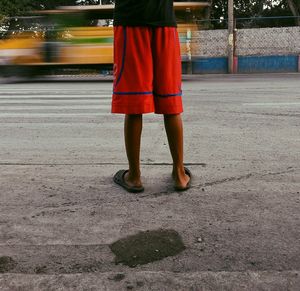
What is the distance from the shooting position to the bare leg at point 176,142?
10.3ft

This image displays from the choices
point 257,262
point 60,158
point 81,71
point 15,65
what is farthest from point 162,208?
point 81,71

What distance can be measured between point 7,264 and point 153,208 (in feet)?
3.22

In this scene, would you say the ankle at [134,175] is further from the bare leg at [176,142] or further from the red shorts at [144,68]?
the red shorts at [144,68]

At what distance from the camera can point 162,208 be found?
286 cm

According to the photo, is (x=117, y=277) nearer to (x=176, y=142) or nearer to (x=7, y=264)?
(x=7, y=264)

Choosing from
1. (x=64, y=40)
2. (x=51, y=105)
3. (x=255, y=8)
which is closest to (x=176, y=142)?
(x=51, y=105)

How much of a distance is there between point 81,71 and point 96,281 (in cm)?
1472

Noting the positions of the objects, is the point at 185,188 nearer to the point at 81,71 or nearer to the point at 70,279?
the point at 70,279

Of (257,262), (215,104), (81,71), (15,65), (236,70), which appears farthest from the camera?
(236,70)

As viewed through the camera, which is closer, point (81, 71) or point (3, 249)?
point (3, 249)

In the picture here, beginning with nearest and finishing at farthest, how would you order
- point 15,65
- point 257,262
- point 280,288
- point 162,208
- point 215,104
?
point 280,288 < point 257,262 < point 162,208 < point 215,104 < point 15,65

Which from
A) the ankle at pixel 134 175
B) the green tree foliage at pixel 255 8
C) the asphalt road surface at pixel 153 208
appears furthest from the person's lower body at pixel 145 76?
the green tree foliage at pixel 255 8

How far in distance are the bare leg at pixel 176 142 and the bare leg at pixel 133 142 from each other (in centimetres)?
20

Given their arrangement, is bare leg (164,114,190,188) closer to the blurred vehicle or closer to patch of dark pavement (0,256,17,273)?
patch of dark pavement (0,256,17,273)
